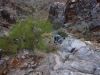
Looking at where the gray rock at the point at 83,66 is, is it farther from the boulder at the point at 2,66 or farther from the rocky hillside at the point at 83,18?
the rocky hillside at the point at 83,18

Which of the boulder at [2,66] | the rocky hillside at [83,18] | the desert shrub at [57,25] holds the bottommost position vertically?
the boulder at [2,66]

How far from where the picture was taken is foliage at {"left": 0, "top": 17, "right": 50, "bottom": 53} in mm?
11922

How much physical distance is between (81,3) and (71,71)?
452 inches

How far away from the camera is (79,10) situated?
20.0 metres

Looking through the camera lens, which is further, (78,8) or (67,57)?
(78,8)

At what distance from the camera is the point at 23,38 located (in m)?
12.1

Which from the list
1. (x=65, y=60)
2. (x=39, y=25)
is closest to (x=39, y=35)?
(x=39, y=25)

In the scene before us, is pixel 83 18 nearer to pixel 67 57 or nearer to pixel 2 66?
pixel 67 57

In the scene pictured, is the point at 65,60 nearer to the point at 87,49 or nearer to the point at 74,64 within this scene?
the point at 74,64

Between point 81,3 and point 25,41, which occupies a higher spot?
point 81,3

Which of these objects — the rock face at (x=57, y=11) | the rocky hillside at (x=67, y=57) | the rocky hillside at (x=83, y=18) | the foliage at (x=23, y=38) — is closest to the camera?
the rocky hillside at (x=67, y=57)

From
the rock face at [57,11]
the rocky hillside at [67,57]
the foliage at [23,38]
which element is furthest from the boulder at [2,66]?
the rock face at [57,11]

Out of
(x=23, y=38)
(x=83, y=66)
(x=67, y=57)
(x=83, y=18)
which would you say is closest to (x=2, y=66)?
(x=23, y=38)

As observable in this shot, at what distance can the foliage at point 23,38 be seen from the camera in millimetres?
11922
